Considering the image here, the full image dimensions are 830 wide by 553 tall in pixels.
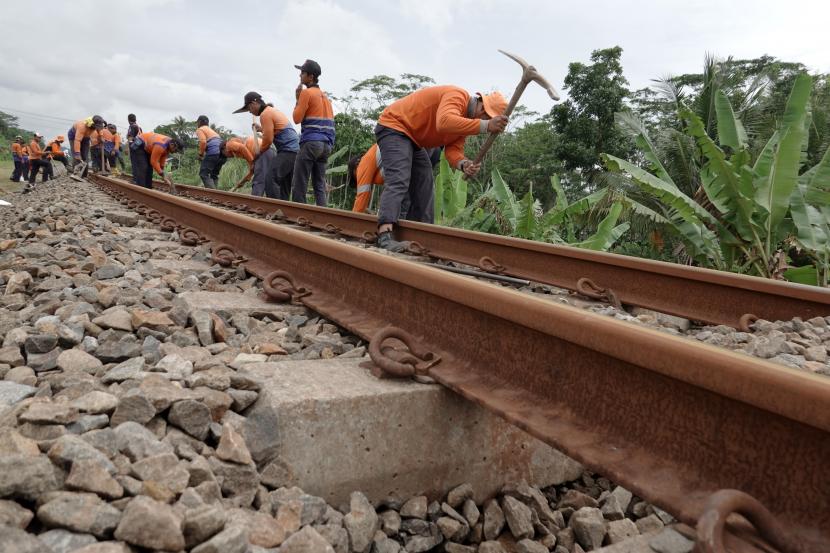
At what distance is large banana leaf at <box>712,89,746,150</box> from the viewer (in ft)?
26.7

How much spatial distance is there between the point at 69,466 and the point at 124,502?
14cm

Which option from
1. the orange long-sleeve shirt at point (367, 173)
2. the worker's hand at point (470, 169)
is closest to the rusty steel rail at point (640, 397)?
the worker's hand at point (470, 169)

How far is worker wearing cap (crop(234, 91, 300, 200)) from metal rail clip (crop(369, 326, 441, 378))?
7.77m

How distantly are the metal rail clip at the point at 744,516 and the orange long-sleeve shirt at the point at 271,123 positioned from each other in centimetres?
878

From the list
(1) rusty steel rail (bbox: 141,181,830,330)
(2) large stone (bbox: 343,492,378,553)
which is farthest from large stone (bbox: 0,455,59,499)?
(1) rusty steel rail (bbox: 141,181,830,330)

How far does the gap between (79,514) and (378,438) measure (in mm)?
707

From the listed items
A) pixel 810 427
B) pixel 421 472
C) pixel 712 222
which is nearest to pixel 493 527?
pixel 421 472

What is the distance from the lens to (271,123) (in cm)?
891

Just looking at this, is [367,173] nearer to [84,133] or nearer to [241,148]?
[241,148]

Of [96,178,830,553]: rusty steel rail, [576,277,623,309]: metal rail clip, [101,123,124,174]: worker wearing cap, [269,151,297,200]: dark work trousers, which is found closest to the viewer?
[96,178,830,553]: rusty steel rail

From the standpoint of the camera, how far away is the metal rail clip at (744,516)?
906mm

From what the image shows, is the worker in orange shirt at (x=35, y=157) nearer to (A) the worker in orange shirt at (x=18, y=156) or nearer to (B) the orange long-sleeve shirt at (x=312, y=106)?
(A) the worker in orange shirt at (x=18, y=156)

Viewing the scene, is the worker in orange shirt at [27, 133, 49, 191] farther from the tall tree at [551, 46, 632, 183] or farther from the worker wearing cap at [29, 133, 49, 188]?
the tall tree at [551, 46, 632, 183]

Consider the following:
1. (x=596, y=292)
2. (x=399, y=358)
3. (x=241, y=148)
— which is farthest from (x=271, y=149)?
(x=399, y=358)
